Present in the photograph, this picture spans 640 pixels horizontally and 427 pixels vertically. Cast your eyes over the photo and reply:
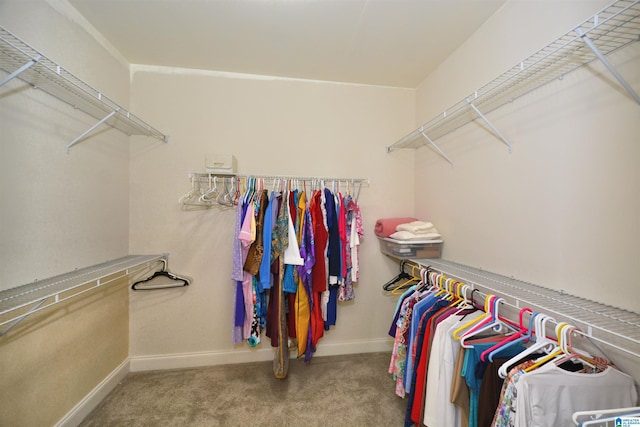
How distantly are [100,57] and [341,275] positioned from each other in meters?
2.47

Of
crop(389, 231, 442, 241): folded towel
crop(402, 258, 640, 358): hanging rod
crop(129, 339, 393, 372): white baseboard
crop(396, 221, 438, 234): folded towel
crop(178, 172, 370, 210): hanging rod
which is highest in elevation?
crop(178, 172, 370, 210): hanging rod

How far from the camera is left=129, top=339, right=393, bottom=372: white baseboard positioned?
2.03 m

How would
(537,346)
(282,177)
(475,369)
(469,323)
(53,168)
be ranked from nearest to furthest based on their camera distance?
(537,346)
(475,369)
(469,323)
(53,168)
(282,177)

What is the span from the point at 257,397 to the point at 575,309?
6.52 feet

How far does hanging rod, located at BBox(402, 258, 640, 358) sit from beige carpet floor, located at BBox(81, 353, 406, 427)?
1.15 meters

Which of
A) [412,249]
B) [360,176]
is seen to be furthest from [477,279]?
[360,176]

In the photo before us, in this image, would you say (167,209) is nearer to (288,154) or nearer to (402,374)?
(288,154)

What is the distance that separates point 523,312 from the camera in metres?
0.99

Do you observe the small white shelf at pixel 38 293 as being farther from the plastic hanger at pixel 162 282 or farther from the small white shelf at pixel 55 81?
the small white shelf at pixel 55 81

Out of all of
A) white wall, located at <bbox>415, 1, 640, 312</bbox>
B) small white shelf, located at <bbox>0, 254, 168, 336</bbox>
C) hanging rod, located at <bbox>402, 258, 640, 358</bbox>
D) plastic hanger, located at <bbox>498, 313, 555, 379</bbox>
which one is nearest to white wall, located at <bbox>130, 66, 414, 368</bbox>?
small white shelf, located at <bbox>0, 254, 168, 336</bbox>

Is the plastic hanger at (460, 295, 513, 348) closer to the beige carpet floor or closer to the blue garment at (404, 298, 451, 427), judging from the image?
the blue garment at (404, 298, 451, 427)

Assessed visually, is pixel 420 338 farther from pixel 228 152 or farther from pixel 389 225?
pixel 228 152

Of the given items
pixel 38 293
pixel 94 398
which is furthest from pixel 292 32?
pixel 94 398

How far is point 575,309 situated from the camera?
2.97 feet
